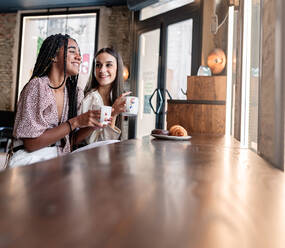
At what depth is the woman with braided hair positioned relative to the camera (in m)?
1.51

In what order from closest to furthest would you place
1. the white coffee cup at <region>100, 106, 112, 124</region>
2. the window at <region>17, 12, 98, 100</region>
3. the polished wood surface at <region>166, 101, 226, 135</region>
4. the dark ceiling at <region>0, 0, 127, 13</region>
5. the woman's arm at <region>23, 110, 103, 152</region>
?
1. the white coffee cup at <region>100, 106, 112, 124</region>
2. the woman's arm at <region>23, 110, 103, 152</region>
3. the polished wood surface at <region>166, 101, 226, 135</region>
4. the dark ceiling at <region>0, 0, 127, 13</region>
5. the window at <region>17, 12, 98, 100</region>

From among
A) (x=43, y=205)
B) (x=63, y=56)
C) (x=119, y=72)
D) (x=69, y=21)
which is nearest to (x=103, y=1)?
(x=69, y=21)

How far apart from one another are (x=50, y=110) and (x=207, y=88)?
1.34 m

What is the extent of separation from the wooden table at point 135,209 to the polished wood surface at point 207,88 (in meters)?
1.89

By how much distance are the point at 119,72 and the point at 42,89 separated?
2.86 ft

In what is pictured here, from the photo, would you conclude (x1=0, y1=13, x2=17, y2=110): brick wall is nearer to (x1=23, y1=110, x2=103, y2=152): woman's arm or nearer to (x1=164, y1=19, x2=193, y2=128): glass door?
(x1=164, y1=19, x2=193, y2=128): glass door

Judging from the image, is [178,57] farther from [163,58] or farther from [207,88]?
[207,88]

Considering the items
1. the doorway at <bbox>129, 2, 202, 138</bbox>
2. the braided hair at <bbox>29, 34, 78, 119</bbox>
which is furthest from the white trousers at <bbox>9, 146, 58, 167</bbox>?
the doorway at <bbox>129, 2, 202, 138</bbox>

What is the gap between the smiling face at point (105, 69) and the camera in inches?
86.7

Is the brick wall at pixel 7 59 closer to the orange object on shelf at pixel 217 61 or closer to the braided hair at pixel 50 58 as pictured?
the orange object on shelf at pixel 217 61

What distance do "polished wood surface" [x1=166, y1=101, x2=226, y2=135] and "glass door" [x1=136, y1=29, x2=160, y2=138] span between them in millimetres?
2537

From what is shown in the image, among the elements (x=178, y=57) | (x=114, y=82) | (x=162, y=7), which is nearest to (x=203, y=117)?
(x=114, y=82)

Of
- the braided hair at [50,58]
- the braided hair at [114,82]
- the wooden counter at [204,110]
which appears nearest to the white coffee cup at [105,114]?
the braided hair at [50,58]

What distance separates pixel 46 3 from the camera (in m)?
6.22
